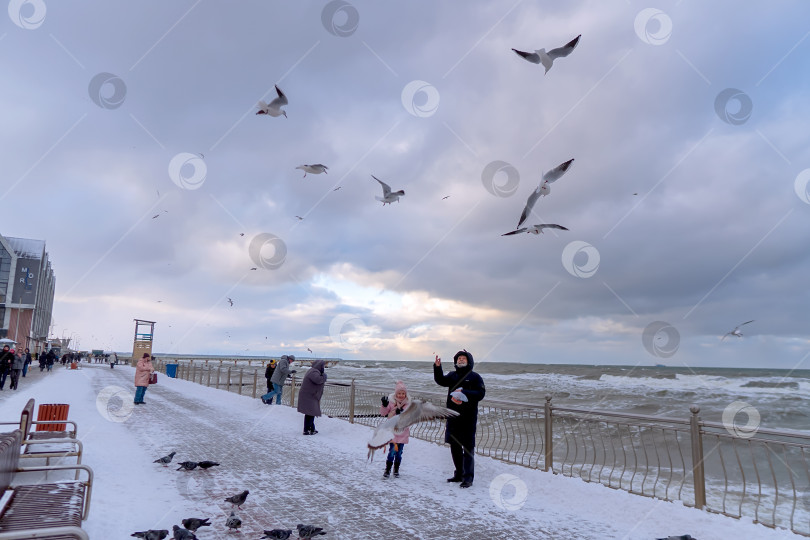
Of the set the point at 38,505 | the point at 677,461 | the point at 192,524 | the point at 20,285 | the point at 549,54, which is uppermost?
the point at 20,285

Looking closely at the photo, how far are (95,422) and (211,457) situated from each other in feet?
17.7

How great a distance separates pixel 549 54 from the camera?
777cm

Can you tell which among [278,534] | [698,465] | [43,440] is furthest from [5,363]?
[698,465]

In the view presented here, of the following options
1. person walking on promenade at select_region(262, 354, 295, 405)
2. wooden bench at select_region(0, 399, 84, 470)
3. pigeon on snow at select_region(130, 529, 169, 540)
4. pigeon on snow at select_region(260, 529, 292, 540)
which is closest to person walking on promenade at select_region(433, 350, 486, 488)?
pigeon on snow at select_region(260, 529, 292, 540)

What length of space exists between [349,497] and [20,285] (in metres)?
77.4

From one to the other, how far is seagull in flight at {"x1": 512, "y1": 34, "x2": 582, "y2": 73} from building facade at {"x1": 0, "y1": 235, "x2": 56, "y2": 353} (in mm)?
71751

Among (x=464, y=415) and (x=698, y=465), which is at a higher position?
(x=464, y=415)

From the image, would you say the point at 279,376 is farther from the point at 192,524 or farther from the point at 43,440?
the point at 192,524

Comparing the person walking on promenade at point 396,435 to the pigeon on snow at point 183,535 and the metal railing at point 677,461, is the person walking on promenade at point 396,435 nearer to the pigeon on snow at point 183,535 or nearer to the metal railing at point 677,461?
the metal railing at point 677,461

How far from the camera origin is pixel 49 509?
13.4 feet

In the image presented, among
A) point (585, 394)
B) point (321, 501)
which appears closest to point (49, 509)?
point (321, 501)

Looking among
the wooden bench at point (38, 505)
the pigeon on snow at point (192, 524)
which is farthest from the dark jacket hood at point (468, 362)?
the wooden bench at point (38, 505)

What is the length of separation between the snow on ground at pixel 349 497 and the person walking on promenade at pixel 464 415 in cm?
32

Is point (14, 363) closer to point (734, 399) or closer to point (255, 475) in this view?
point (255, 475)
